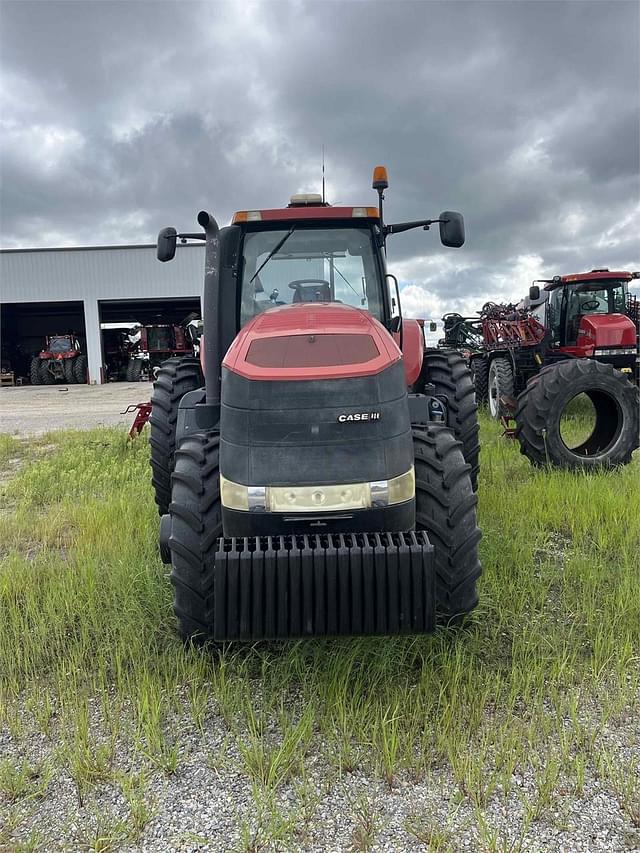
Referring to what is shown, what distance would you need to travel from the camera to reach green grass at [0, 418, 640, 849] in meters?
2.18

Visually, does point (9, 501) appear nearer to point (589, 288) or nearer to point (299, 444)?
point (299, 444)

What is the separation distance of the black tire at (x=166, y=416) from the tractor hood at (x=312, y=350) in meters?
1.88

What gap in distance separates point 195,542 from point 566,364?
470cm

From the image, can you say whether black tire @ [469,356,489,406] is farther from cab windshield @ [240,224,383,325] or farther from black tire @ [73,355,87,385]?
black tire @ [73,355,87,385]

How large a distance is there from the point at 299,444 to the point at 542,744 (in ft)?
4.67

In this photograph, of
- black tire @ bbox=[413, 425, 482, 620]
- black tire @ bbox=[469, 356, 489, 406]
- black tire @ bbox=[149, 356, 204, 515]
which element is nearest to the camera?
black tire @ bbox=[413, 425, 482, 620]

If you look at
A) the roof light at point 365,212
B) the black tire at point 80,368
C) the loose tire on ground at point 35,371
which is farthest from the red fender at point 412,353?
the loose tire on ground at point 35,371

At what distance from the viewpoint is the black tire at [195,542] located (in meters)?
2.59

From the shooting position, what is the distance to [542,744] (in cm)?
227

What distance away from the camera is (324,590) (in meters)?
2.34

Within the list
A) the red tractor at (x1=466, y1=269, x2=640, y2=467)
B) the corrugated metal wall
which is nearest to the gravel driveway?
the corrugated metal wall

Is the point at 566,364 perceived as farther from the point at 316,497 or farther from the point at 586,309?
the point at 316,497

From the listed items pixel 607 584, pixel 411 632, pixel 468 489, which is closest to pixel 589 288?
pixel 607 584

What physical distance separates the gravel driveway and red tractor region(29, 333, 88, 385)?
4.97ft
